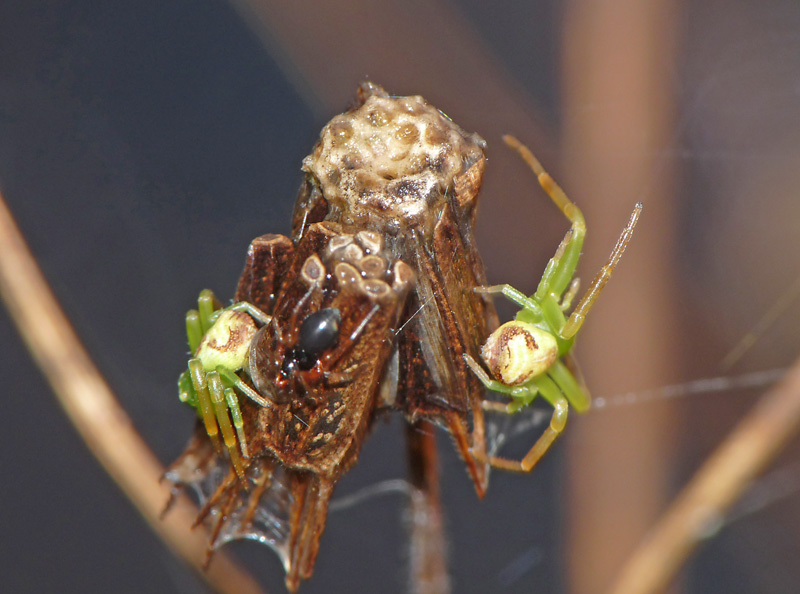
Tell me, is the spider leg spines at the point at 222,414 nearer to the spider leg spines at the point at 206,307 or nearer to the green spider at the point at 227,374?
the green spider at the point at 227,374

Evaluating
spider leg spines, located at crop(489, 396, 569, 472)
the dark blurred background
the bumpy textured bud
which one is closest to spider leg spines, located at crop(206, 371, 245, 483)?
the bumpy textured bud

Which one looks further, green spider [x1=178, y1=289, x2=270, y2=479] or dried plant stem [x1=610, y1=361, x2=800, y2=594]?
dried plant stem [x1=610, y1=361, x2=800, y2=594]

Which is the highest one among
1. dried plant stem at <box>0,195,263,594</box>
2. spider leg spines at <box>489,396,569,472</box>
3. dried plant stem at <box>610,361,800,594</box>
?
dried plant stem at <box>0,195,263,594</box>

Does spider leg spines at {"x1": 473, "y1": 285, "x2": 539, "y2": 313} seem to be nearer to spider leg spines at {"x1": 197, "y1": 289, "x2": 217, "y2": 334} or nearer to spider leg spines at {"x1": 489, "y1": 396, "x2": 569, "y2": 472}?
spider leg spines at {"x1": 489, "y1": 396, "x2": 569, "y2": 472}

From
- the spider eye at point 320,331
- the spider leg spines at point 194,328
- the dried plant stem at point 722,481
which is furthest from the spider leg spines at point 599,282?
the dried plant stem at point 722,481

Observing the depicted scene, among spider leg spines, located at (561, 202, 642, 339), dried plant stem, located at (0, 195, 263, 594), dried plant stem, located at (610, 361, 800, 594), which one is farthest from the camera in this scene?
dried plant stem, located at (610, 361, 800, 594)

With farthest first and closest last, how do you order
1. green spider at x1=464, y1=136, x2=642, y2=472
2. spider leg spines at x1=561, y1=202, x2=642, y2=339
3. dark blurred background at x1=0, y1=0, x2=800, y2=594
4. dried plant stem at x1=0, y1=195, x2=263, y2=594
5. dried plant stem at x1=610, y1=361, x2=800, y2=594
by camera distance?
1. dark blurred background at x1=0, y1=0, x2=800, y2=594
2. dried plant stem at x1=610, y1=361, x2=800, y2=594
3. dried plant stem at x1=0, y1=195, x2=263, y2=594
4. spider leg spines at x1=561, y1=202, x2=642, y2=339
5. green spider at x1=464, y1=136, x2=642, y2=472

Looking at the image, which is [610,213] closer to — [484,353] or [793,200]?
[793,200]

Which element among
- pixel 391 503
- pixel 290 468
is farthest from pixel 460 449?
pixel 391 503
